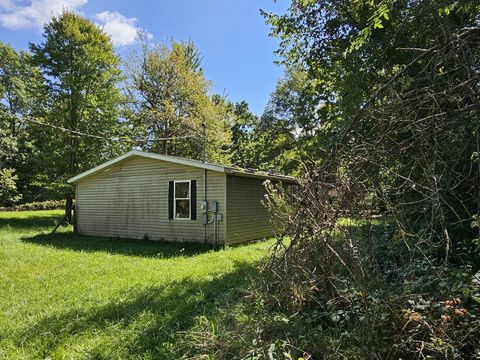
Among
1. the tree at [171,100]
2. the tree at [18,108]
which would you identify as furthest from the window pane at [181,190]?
the tree at [18,108]

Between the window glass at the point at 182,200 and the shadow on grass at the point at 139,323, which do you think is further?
the window glass at the point at 182,200

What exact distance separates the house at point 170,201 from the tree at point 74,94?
488 centimetres

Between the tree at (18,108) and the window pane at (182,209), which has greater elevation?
the tree at (18,108)

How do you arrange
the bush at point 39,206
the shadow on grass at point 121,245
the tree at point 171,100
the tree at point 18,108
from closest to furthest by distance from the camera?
1. the shadow on grass at point 121,245
2. the tree at point 18,108
3. the tree at point 171,100
4. the bush at point 39,206

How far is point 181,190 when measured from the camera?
35.2 feet

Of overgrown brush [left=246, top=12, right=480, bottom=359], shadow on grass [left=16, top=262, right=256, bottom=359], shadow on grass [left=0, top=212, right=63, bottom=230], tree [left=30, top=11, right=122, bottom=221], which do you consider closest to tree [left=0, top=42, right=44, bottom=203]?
tree [left=30, top=11, right=122, bottom=221]

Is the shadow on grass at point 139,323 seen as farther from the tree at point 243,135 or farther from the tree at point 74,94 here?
the tree at point 243,135

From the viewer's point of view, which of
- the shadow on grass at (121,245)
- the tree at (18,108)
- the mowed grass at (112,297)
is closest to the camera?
the mowed grass at (112,297)

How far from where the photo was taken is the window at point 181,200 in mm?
10555

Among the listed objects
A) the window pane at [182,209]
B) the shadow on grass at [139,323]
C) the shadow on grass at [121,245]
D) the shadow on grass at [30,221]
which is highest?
the window pane at [182,209]

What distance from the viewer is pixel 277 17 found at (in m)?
7.98

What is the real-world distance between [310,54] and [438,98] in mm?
6351

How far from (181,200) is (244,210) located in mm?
1943

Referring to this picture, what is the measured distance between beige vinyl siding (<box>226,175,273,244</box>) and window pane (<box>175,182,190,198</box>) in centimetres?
143
